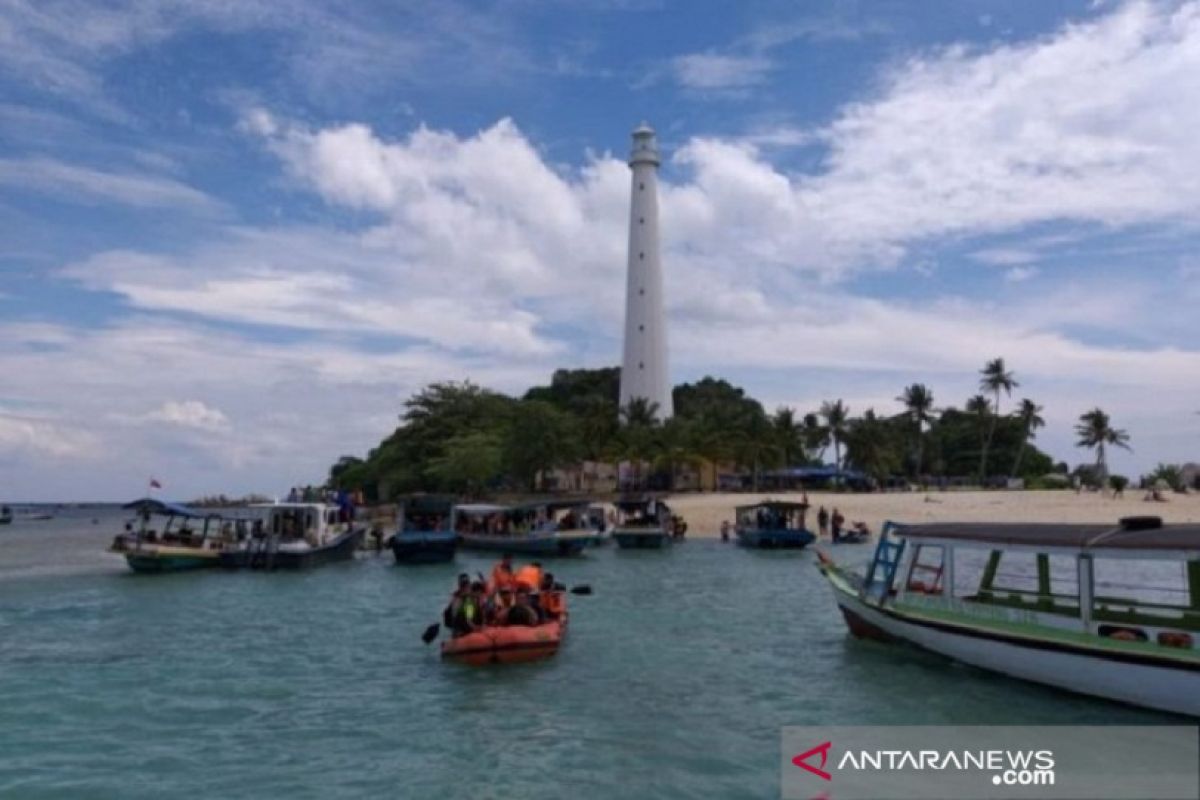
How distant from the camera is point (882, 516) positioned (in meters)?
67.1

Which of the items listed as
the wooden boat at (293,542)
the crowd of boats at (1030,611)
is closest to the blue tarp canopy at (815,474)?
the wooden boat at (293,542)

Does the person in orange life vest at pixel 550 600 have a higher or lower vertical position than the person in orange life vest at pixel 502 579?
lower

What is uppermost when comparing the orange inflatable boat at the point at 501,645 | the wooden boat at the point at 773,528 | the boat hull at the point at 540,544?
the wooden boat at the point at 773,528

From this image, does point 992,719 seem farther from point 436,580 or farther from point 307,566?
point 307,566

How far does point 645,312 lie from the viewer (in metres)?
92.0

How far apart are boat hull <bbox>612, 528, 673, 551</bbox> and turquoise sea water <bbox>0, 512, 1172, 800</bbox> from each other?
76.1 feet

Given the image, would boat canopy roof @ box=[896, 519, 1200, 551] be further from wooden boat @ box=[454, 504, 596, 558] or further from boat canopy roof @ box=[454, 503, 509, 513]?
boat canopy roof @ box=[454, 503, 509, 513]

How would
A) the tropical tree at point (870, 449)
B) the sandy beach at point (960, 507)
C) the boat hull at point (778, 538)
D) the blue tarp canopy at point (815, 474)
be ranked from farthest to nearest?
the tropical tree at point (870, 449) → the blue tarp canopy at point (815, 474) → the sandy beach at point (960, 507) → the boat hull at point (778, 538)

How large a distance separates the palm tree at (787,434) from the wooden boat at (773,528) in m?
29.0

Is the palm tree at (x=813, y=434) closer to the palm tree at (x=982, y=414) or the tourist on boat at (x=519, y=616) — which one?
the palm tree at (x=982, y=414)

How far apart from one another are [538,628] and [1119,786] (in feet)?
36.7

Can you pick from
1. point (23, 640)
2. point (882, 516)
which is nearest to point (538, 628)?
point (23, 640)

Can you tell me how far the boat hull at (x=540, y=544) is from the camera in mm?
48500

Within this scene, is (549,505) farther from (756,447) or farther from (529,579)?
(756,447)
